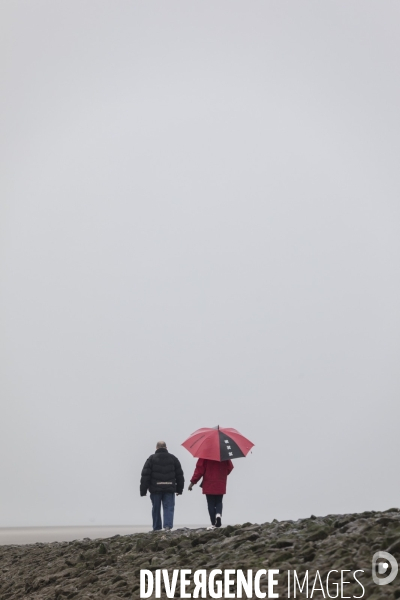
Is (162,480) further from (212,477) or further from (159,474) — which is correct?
(212,477)

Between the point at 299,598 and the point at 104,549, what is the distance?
21.6 feet

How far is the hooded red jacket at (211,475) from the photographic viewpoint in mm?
20562

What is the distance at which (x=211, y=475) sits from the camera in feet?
67.6

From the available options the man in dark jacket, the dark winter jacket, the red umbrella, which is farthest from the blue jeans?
the red umbrella

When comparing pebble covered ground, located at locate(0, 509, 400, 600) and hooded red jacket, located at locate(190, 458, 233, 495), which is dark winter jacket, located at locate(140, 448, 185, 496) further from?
pebble covered ground, located at locate(0, 509, 400, 600)

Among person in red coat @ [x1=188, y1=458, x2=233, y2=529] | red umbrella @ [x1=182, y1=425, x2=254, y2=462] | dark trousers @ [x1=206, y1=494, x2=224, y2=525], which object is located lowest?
dark trousers @ [x1=206, y1=494, x2=224, y2=525]

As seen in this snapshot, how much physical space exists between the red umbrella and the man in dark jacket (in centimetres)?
118

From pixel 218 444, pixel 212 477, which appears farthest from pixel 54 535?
pixel 218 444

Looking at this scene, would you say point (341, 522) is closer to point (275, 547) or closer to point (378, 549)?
point (275, 547)

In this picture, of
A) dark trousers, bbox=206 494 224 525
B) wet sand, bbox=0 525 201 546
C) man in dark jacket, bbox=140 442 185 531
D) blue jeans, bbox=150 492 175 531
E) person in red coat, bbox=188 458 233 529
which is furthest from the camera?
wet sand, bbox=0 525 201 546

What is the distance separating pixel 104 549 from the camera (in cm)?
1588

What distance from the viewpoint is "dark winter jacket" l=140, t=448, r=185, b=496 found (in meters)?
21.8

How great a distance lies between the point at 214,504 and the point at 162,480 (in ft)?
4.99

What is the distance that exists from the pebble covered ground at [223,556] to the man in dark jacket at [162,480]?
12.5 feet
